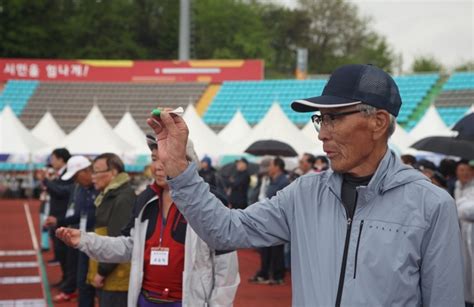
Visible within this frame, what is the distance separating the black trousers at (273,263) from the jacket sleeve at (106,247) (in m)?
7.47

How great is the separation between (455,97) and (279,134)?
66.9 feet

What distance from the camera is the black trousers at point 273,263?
1260 centimetres

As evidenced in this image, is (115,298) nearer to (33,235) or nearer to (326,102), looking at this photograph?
(326,102)

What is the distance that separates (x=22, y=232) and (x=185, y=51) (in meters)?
31.1

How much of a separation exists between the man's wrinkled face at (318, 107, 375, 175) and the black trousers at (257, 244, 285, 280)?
9902mm

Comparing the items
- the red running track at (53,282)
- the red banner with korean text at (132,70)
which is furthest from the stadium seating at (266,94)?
the red running track at (53,282)

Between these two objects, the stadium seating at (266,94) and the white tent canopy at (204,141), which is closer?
the white tent canopy at (204,141)

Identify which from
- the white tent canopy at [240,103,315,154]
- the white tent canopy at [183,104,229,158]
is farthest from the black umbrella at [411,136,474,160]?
the white tent canopy at [183,104,229,158]

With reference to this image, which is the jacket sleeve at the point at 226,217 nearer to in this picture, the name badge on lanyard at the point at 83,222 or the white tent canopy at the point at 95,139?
the name badge on lanyard at the point at 83,222

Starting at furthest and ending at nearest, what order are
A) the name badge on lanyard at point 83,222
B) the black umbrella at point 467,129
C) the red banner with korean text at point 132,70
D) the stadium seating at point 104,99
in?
the red banner with korean text at point 132,70 → the stadium seating at point 104,99 → the name badge on lanyard at point 83,222 → the black umbrella at point 467,129

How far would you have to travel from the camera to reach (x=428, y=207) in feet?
8.49

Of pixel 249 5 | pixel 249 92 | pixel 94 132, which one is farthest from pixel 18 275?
pixel 249 5

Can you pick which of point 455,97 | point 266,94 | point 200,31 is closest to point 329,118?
point 455,97

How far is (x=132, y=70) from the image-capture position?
46.2m
